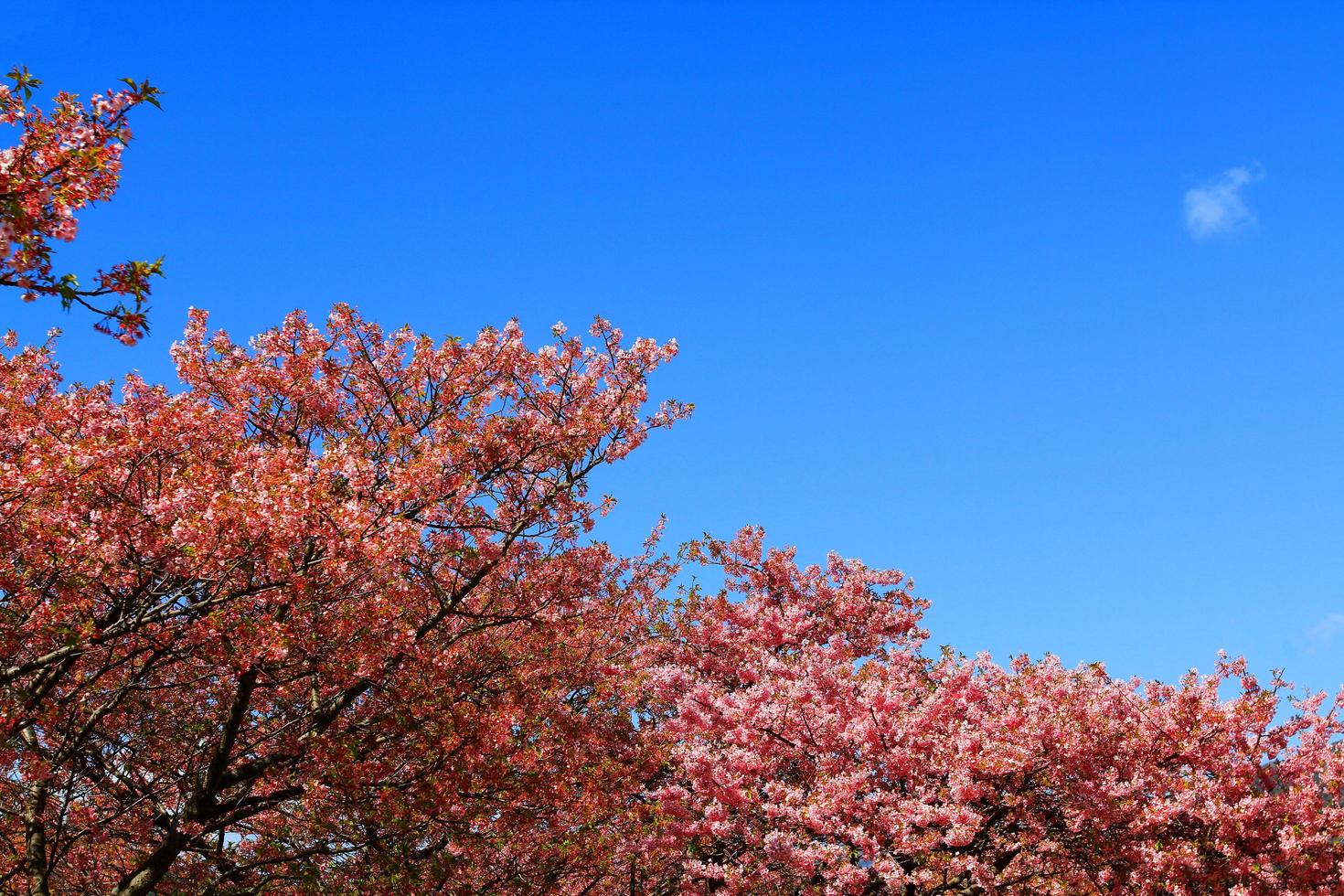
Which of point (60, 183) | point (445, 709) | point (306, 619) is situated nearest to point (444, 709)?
point (445, 709)

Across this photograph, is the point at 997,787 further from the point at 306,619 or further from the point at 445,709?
the point at 306,619

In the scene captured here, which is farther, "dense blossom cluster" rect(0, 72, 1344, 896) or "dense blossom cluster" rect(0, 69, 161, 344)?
"dense blossom cluster" rect(0, 72, 1344, 896)

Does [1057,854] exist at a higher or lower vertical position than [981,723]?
lower

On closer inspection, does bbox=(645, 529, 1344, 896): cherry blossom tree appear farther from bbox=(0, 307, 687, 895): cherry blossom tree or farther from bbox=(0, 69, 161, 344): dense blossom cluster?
bbox=(0, 69, 161, 344): dense blossom cluster

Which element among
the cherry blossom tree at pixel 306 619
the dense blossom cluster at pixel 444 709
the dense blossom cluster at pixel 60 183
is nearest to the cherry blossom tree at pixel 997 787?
the dense blossom cluster at pixel 444 709

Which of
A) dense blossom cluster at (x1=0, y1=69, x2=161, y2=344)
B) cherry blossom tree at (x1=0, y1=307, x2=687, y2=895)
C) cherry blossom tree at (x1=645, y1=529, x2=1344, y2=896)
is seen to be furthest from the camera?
cherry blossom tree at (x1=645, y1=529, x2=1344, y2=896)

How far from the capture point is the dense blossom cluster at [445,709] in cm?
972

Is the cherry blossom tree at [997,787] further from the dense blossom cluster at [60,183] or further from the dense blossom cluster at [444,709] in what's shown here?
the dense blossom cluster at [60,183]

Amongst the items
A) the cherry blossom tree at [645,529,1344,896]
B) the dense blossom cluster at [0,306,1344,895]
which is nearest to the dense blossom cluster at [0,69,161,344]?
the dense blossom cluster at [0,306,1344,895]

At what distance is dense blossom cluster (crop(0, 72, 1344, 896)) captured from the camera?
972 centimetres

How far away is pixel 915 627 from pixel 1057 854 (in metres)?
8.41

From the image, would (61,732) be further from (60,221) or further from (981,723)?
(981,723)

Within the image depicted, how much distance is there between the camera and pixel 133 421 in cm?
1120

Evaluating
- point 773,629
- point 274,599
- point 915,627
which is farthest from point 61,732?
point 915,627
